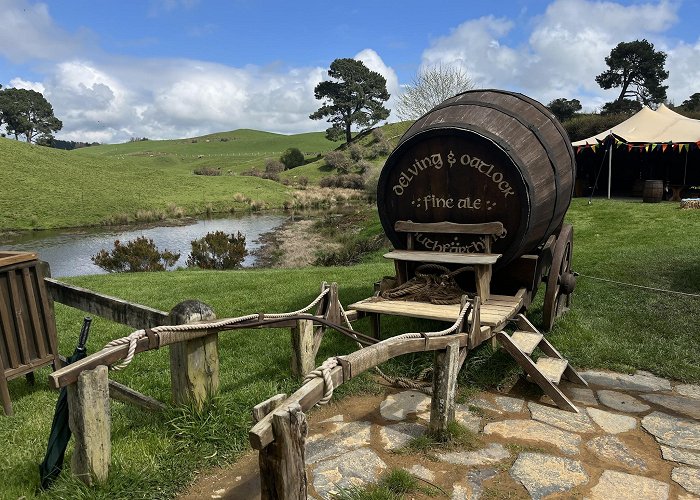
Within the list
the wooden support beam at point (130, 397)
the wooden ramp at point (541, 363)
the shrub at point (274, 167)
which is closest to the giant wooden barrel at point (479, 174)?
the wooden ramp at point (541, 363)

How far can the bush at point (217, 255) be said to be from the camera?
17.8m

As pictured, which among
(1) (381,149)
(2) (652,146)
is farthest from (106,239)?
(1) (381,149)

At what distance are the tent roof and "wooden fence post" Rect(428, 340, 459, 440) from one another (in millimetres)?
20115

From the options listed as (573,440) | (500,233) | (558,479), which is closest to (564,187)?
(500,233)

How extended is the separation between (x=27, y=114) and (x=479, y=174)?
307ft

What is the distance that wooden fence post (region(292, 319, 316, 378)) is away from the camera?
15.3ft

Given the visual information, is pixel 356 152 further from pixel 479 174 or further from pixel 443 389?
pixel 443 389

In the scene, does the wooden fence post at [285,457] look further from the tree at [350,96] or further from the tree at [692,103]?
the tree at [350,96]

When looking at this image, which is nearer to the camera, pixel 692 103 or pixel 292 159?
pixel 692 103

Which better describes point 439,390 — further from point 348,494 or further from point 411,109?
point 411,109

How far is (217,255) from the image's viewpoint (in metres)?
18.2

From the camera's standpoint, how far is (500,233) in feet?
16.6

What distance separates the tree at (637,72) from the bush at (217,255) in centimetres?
4653

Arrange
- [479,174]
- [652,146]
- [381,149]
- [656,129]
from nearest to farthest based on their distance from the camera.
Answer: [479,174] < [652,146] < [656,129] < [381,149]
